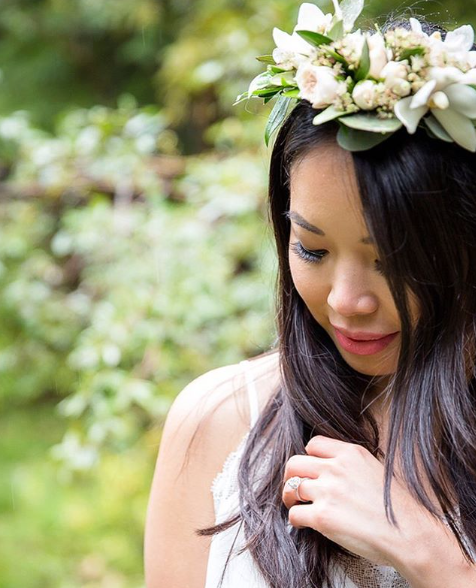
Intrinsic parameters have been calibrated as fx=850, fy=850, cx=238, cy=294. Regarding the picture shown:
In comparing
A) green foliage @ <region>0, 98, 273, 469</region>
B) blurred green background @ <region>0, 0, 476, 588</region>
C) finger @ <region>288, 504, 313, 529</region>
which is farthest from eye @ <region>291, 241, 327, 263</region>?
green foliage @ <region>0, 98, 273, 469</region>

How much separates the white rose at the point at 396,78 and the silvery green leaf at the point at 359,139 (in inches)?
2.3

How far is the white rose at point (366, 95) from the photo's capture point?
3.44 feet

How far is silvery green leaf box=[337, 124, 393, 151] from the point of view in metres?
1.04

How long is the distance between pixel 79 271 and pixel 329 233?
2.90 m

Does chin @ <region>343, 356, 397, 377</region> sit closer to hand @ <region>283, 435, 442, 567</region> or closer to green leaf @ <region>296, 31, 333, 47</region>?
hand @ <region>283, 435, 442, 567</region>

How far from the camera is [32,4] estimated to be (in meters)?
5.63

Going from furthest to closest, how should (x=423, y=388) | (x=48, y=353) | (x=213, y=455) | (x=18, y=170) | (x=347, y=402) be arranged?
1. (x=48, y=353)
2. (x=18, y=170)
3. (x=213, y=455)
4. (x=347, y=402)
5. (x=423, y=388)

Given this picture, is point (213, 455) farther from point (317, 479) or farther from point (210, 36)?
point (210, 36)

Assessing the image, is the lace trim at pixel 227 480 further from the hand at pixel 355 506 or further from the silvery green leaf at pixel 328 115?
the silvery green leaf at pixel 328 115

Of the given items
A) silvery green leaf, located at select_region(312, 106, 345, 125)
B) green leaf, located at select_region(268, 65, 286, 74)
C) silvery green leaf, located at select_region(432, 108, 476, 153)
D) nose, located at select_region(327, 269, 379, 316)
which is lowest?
nose, located at select_region(327, 269, 379, 316)

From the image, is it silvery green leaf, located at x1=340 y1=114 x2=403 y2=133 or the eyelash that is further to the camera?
the eyelash

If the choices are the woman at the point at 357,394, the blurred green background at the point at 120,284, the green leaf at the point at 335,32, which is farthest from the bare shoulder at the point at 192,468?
the blurred green background at the point at 120,284

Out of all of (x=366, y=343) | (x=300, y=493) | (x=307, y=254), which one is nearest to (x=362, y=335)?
(x=366, y=343)

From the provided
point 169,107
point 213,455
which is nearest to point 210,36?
point 169,107
